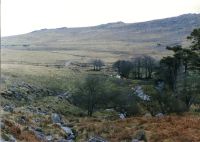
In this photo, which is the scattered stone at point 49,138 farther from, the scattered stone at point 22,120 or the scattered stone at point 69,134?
the scattered stone at point 22,120

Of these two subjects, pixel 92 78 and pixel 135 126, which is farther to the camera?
pixel 92 78

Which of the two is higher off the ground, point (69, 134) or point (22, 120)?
point (22, 120)

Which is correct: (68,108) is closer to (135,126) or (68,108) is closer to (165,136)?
(135,126)

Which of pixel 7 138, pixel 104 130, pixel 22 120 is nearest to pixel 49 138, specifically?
pixel 104 130

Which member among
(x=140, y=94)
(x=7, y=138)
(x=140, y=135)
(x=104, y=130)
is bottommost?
(x=140, y=94)

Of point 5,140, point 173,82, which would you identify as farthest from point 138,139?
point 173,82

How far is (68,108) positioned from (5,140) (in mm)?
39961

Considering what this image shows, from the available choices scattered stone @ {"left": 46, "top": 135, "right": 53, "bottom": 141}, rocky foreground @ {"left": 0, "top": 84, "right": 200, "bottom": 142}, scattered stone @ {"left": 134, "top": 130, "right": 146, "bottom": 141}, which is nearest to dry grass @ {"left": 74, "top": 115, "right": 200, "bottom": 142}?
rocky foreground @ {"left": 0, "top": 84, "right": 200, "bottom": 142}

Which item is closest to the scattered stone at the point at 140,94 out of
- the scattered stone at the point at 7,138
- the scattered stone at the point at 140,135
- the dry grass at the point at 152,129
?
the dry grass at the point at 152,129

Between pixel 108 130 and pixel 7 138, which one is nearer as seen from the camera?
pixel 7 138

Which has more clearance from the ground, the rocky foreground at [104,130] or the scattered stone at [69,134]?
the rocky foreground at [104,130]

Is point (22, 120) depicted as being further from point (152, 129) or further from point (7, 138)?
point (7, 138)

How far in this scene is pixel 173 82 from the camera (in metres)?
75.0

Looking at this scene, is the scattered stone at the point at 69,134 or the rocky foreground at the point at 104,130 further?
the scattered stone at the point at 69,134
